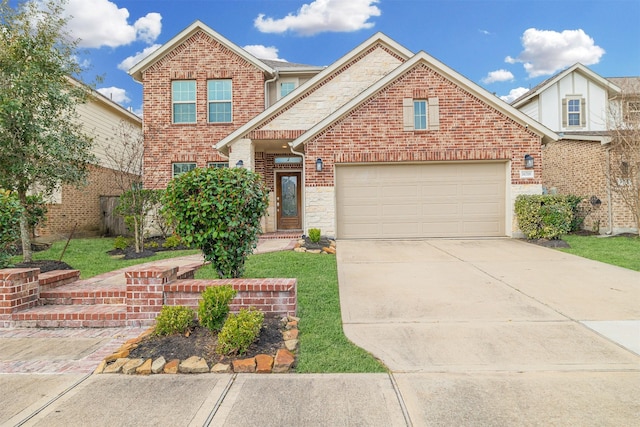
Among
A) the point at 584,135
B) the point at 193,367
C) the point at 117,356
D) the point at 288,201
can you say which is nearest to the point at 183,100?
the point at 288,201

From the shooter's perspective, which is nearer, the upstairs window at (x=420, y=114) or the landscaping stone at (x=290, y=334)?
the landscaping stone at (x=290, y=334)

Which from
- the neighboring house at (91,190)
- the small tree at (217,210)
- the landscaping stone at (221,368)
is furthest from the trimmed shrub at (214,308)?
the neighboring house at (91,190)

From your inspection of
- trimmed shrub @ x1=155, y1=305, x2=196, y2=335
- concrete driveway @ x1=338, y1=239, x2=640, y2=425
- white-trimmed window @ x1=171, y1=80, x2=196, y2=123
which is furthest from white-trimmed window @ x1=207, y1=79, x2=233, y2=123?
trimmed shrub @ x1=155, y1=305, x2=196, y2=335

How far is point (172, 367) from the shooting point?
319 cm

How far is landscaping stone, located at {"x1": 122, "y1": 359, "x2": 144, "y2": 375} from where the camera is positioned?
10.4 ft

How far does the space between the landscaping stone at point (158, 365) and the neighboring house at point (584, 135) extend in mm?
14316

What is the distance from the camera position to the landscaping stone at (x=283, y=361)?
10.4ft

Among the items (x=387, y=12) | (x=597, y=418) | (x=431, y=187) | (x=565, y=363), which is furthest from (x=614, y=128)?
(x=597, y=418)

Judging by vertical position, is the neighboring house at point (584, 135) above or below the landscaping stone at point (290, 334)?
above

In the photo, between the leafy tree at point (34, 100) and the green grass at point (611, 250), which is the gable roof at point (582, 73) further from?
the leafy tree at point (34, 100)

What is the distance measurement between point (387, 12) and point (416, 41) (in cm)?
213

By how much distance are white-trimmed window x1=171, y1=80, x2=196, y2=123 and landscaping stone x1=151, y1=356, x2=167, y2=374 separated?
12.4 meters

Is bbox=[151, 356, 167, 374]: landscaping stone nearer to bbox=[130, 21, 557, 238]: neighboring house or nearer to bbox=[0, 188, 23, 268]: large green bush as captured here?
bbox=[0, 188, 23, 268]: large green bush

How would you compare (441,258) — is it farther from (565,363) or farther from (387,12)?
(387,12)
